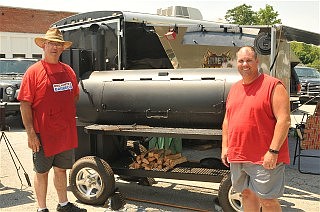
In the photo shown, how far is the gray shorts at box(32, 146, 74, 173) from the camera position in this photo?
4234 millimetres

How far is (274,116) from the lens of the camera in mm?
3256

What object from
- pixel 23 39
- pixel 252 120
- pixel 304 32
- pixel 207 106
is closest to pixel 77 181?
pixel 207 106

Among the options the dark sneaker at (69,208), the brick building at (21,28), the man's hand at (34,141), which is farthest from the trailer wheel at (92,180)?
the brick building at (21,28)

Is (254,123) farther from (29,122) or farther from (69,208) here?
(69,208)

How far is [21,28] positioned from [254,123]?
3077 centimetres

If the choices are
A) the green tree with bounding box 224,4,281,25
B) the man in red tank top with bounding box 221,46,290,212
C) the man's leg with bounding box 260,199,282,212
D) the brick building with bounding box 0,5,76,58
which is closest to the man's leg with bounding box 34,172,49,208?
the man in red tank top with bounding box 221,46,290,212

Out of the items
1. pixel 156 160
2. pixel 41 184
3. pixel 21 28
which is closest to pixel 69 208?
pixel 41 184

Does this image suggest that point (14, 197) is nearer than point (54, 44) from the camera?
No

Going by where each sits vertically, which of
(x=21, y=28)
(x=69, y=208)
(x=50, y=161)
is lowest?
(x=69, y=208)

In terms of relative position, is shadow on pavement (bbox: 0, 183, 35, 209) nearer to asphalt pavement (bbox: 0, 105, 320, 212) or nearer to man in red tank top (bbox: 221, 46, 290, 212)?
asphalt pavement (bbox: 0, 105, 320, 212)

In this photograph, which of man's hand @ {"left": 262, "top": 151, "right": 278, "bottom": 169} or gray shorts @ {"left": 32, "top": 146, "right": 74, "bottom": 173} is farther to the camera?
gray shorts @ {"left": 32, "top": 146, "right": 74, "bottom": 173}

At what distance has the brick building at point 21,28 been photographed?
98.0 ft

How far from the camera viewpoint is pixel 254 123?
10.7 feet


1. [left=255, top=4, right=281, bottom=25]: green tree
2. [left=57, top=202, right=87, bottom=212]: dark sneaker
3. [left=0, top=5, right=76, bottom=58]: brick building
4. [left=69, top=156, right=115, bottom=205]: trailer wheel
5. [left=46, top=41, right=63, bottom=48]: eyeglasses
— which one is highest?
[left=255, top=4, right=281, bottom=25]: green tree
